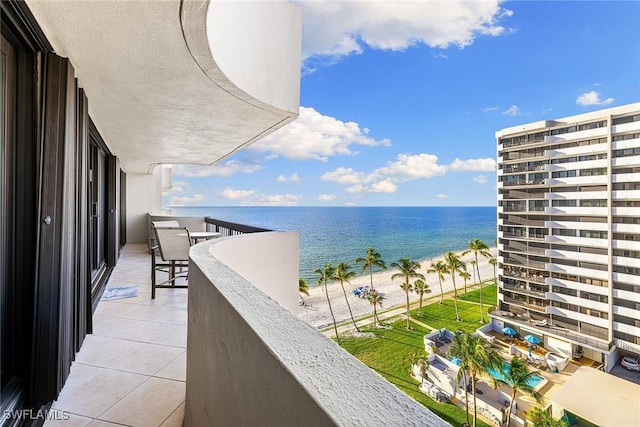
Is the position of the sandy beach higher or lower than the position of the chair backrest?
lower

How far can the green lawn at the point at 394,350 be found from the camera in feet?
33.6

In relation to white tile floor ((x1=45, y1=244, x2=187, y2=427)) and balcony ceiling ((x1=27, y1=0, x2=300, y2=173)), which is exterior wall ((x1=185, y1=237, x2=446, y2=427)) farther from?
balcony ceiling ((x1=27, y1=0, x2=300, y2=173))

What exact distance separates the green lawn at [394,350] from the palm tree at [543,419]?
1880mm

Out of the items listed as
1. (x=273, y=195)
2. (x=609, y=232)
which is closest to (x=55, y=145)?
(x=609, y=232)

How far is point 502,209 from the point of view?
14117mm

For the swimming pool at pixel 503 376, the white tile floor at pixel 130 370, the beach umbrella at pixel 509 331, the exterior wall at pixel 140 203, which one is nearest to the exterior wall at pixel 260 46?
the white tile floor at pixel 130 370

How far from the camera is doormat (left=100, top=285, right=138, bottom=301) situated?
13.1 ft

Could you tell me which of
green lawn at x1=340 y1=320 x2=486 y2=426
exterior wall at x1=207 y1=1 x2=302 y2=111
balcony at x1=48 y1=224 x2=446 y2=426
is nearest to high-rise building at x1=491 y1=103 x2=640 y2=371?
green lawn at x1=340 y1=320 x2=486 y2=426

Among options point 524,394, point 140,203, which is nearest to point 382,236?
point 524,394

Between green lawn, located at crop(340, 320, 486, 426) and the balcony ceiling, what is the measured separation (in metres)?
8.66

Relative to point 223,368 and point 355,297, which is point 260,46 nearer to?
point 223,368

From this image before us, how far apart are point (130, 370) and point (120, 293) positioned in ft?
7.41

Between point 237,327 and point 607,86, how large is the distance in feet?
99.1

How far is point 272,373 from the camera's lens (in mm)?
594
